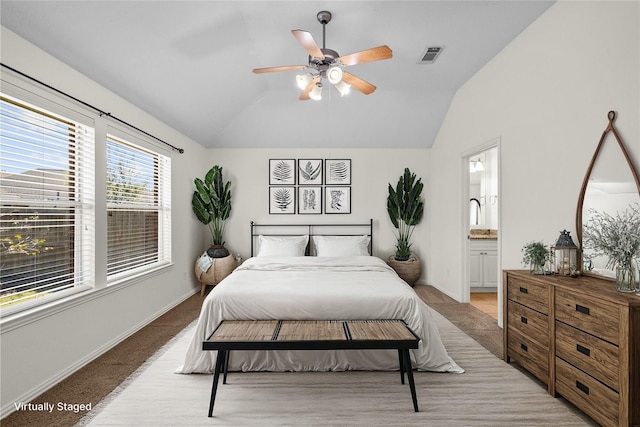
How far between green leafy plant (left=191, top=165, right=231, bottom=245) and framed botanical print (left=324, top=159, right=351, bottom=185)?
5.43 feet

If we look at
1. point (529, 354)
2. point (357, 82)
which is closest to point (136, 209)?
point (357, 82)

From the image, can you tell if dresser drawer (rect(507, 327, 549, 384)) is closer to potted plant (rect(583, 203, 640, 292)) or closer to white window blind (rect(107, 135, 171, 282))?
potted plant (rect(583, 203, 640, 292))

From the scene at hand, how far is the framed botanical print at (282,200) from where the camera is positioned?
5.80m

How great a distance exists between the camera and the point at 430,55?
378 centimetres

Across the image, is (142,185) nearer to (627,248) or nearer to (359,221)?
(359,221)

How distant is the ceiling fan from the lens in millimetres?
2479

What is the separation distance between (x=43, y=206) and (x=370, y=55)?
2.68 meters

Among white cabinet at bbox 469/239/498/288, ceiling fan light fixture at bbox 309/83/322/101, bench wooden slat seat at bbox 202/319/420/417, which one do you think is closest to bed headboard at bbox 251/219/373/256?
white cabinet at bbox 469/239/498/288

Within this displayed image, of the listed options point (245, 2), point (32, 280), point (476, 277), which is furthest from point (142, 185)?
point (476, 277)

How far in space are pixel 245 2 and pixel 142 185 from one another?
2.34 metres

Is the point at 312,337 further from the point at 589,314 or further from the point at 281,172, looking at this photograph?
the point at 281,172

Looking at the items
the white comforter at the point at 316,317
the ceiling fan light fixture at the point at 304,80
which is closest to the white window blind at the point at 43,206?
the white comforter at the point at 316,317

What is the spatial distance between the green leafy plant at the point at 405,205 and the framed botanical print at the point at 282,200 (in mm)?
1635

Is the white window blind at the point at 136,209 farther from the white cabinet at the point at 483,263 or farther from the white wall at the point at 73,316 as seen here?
the white cabinet at the point at 483,263
